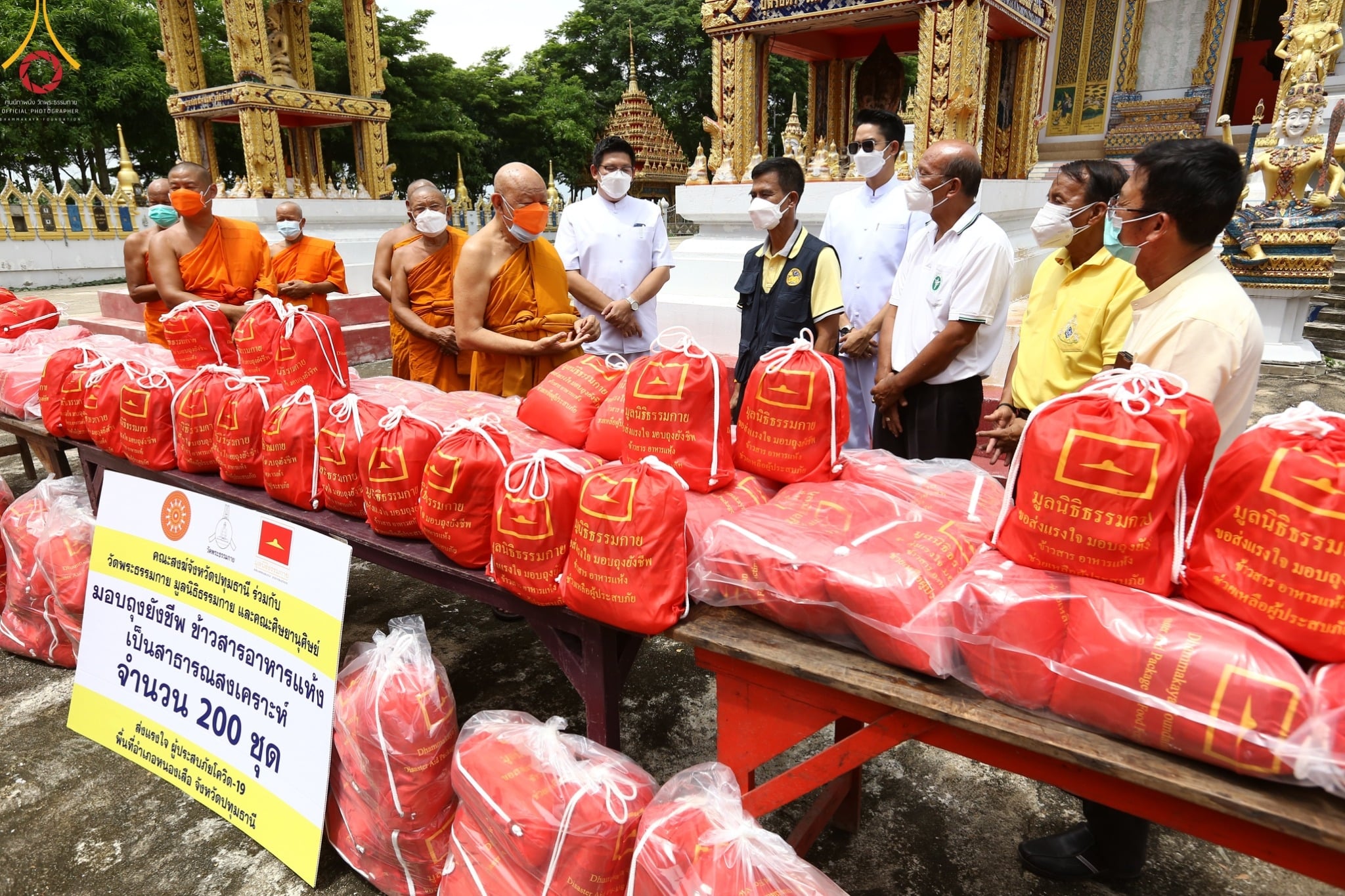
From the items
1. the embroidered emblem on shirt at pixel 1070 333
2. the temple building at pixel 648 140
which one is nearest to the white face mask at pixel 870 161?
the embroidered emblem on shirt at pixel 1070 333

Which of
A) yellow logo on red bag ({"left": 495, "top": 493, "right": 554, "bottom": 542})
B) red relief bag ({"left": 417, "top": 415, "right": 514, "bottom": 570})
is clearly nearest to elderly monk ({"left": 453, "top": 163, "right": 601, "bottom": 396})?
red relief bag ({"left": 417, "top": 415, "right": 514, "bottom": 570})

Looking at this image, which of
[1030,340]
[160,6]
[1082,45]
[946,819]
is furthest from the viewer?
[1082,45]

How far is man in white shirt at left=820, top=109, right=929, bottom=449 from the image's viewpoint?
3285 mm

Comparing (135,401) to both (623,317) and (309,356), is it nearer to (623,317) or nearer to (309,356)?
(309,356)

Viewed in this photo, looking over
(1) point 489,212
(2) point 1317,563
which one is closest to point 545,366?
(2) point 1317,563

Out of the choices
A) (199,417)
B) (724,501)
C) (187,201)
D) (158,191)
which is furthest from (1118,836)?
(158,191)

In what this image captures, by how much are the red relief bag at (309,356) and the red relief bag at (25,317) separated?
258cm

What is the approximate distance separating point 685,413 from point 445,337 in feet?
7.87

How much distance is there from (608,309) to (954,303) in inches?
60.7

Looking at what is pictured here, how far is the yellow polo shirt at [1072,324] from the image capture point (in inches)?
Answer: 86.1

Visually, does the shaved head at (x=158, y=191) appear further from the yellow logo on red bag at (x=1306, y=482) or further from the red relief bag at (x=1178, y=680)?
the yellow logo on red bag at (x=1306, y=482)

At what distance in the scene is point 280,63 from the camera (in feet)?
31.4

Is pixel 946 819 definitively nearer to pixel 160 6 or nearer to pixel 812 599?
pixel 812 599

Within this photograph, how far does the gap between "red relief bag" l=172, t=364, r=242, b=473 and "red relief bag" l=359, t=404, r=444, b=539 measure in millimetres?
724
